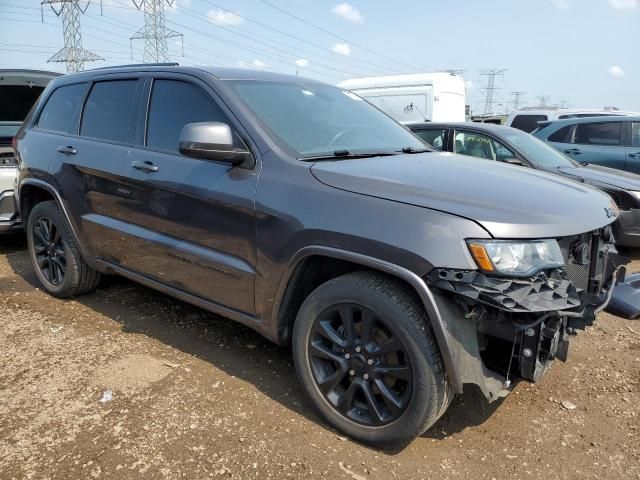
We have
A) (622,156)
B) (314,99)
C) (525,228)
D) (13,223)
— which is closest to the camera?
(525,228)

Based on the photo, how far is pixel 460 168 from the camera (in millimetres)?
2875

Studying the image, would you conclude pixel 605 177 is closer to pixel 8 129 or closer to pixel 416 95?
pixel 416 95

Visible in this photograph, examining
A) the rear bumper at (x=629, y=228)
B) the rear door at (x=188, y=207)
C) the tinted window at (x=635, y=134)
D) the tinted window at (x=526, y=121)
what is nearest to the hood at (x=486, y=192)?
the rear door at (x=188, y=207)

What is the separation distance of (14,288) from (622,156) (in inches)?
319

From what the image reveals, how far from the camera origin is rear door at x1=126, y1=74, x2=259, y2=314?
2.86 meters

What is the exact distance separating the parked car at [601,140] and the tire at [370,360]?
23.0 feet

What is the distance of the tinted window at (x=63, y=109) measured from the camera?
4.14 meters

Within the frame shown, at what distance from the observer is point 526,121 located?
42.6ft

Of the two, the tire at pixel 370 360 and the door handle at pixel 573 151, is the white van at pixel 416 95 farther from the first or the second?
the tire at pixel 370 360

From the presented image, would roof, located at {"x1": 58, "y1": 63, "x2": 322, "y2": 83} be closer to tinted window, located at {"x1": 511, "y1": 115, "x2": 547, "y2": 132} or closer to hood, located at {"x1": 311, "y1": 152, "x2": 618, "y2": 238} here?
hood, located at {"x1": 311, "y1": 152, "x2": 618, "y2": 238}

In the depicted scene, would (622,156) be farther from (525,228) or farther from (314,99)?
(525,228)

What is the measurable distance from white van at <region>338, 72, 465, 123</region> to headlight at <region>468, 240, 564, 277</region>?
32.0 ft

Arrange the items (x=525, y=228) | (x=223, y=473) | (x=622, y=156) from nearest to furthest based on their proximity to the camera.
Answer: (x=525, y=228) < (x=223, y=473) < (x=622, y=156)

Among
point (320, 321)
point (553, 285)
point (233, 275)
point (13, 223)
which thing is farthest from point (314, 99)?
point (13, 223)
